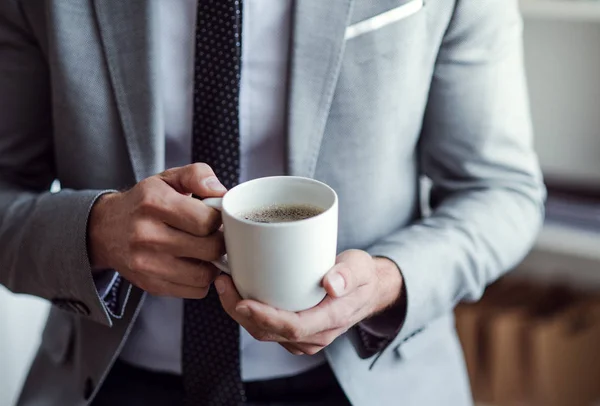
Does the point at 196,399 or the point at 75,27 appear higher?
the point at 75,27

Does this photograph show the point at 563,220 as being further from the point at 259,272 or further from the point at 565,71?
the point at 259,272

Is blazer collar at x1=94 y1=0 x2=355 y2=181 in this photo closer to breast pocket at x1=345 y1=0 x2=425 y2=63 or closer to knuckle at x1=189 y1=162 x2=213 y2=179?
breast pocket at x1=345 y1=0 x2=425 y2=63

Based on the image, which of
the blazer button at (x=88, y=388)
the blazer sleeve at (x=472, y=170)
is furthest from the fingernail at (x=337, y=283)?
the blazer button at (x=88, y=388)

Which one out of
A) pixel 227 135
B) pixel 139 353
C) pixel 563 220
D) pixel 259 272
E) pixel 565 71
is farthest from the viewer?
pixel 565 71

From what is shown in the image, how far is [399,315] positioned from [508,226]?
197 mm

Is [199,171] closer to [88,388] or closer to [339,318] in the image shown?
[339,318]

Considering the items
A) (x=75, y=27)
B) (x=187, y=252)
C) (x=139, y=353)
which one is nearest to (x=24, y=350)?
(x=139, y=353)

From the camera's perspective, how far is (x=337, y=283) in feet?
2.41

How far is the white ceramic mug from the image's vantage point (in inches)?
26.9

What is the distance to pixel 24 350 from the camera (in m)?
2.07

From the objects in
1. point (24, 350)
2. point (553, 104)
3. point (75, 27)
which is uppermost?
point (75, 27)

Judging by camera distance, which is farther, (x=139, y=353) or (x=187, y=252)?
(x=139, y=353)

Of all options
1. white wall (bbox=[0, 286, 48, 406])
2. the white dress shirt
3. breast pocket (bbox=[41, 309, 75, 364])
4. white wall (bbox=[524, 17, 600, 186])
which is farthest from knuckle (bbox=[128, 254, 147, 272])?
white wall (bbox=[524, 17, 600, 186])

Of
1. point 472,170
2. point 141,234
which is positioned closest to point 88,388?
point 141,234
